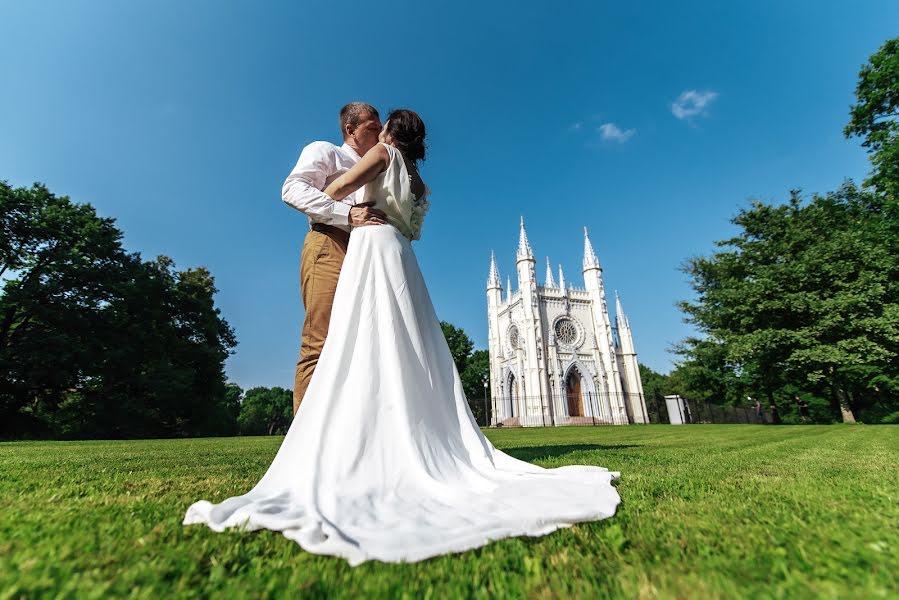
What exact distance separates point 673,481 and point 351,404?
6.45 feet

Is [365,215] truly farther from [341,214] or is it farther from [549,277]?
[549,277]

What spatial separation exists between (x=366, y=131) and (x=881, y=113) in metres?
21.0

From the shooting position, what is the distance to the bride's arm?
253cm

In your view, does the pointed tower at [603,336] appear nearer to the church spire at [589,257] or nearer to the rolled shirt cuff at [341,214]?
the church spire at [589,257]

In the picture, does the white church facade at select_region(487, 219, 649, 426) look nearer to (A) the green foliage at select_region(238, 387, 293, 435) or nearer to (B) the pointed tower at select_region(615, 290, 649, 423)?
(B) the pointed tower at select_region(615, 290, 649, 423)

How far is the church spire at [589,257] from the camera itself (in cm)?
3823

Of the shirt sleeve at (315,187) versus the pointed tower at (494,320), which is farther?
the pointed tower at (494,320)

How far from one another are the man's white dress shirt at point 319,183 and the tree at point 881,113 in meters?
19.6

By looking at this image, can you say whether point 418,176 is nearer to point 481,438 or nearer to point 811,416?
point 481,438

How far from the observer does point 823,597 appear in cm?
84

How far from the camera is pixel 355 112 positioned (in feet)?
10.3

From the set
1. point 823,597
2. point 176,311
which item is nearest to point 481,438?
point 823,597

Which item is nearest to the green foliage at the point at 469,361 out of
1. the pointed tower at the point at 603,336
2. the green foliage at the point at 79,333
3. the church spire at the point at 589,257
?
the pointed tower at the point at 603,336

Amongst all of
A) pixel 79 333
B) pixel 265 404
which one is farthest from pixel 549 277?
pixel 265 404
